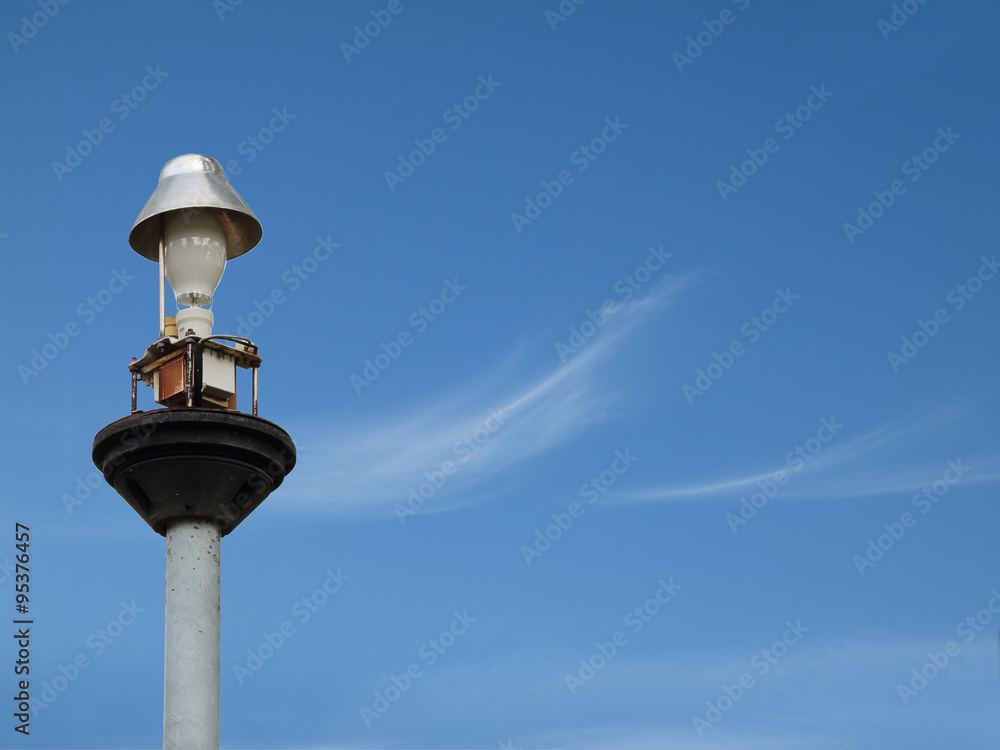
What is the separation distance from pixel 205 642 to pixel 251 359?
9.76ft

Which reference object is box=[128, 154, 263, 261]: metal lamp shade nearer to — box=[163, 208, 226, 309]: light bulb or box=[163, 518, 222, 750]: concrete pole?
box=[163, 208, 226, 309]: light bulb

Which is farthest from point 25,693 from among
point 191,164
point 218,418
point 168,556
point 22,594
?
point 191,164

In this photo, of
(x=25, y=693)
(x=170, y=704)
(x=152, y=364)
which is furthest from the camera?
(x=25, y=693)

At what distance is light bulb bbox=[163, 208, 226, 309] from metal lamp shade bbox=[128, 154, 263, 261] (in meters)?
0.15

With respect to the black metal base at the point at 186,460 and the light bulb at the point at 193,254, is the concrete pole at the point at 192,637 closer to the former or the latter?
the black metal base at the point at 186,460

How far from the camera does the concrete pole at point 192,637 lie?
14.4 m

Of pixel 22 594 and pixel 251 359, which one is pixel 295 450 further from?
pixel 22 594

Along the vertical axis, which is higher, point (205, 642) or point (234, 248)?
point (234, 248)

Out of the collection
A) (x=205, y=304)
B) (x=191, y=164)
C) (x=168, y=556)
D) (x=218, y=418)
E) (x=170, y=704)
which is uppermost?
(x=191, y=164)

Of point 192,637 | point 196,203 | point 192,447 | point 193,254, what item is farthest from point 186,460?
point 196,203

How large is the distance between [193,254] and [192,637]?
408 cm

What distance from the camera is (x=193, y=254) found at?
15922 millimetres

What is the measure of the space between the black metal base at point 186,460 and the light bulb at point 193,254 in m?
1.56

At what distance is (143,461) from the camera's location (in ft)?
49.4
